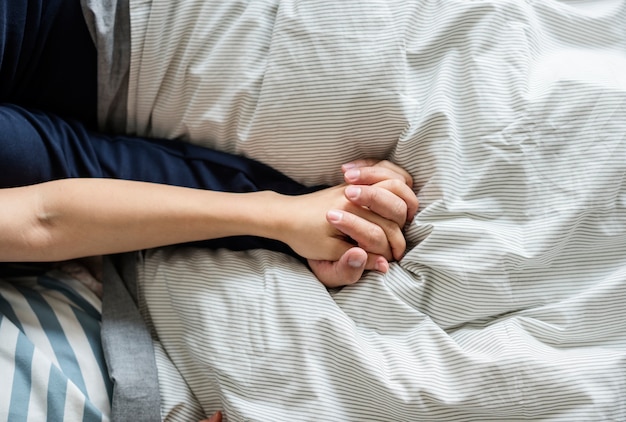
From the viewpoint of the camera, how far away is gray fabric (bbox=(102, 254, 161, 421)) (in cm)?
94

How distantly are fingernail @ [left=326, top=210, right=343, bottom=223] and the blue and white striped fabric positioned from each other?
0.44 m

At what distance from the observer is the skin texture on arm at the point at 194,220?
3.08 feet

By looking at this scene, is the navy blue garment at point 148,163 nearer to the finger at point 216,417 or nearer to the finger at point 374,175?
the finger at point 374,175

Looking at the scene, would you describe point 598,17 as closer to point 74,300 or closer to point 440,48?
point 440,48

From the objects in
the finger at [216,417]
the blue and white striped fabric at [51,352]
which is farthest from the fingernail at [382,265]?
the blue and white striped fabric at [51,352]

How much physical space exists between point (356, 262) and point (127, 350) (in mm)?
397

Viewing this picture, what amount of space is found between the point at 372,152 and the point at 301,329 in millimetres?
310

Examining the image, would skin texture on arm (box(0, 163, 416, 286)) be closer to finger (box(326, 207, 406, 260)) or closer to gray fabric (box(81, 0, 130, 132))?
finger (box(326, 207, 406, 260))

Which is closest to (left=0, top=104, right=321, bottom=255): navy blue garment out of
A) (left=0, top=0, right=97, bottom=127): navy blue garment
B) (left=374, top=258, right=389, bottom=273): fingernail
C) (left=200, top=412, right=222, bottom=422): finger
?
(left=0, top=0, right=97, bottom=127): navy blue garment

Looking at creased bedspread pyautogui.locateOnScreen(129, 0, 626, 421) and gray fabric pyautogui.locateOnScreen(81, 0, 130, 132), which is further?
gray fabric pyautogui.locateOnScreen(81, 0, 130, 132)

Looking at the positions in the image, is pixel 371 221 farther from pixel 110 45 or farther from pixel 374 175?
pixel 110 45

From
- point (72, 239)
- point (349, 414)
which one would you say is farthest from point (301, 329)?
point (72, 239)

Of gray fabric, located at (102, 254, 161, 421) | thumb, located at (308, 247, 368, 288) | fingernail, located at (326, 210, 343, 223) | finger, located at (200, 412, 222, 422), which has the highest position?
fingernail, located at (326, 210, 343, 223)

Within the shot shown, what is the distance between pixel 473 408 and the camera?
868 mm
